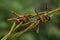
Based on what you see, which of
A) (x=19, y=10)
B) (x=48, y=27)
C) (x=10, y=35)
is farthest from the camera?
(x=48, y=27)

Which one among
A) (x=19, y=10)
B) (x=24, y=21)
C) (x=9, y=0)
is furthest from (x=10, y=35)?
(x=9, y=0)

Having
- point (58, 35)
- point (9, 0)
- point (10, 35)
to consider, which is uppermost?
point (10, 35)

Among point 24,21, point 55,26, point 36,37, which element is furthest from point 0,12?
point 24,21

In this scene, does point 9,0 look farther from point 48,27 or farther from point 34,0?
point 48,27

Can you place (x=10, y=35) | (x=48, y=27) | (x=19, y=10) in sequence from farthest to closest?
(x=48, y=27) → (x=19, y=10) → (x=10, y=35)

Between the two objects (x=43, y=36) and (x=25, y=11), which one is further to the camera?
(x=43, y=36)

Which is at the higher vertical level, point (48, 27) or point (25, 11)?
point (25, 11)
